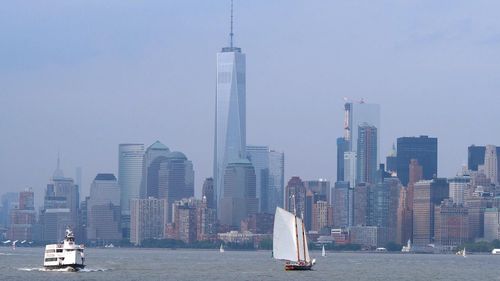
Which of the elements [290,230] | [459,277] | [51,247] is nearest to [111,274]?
[51,247]

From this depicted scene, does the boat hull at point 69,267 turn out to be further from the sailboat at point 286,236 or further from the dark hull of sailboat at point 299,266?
the dark hull of sailboat at point 299,266

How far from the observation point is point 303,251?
184 metres

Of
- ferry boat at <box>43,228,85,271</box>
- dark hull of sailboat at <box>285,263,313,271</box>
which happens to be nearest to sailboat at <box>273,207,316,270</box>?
dark hull of sailboat at <box>285,263,313,271</box>

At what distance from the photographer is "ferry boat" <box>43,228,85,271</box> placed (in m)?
178

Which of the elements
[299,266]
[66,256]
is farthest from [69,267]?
[299,266]

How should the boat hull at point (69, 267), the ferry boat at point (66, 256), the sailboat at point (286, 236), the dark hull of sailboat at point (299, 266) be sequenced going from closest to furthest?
the sailboat at point (286, 236) < the boat hull at point (69, 267) < the ferry boat at point (66, 256) < the dark hull of sailboat at point (299, 266)

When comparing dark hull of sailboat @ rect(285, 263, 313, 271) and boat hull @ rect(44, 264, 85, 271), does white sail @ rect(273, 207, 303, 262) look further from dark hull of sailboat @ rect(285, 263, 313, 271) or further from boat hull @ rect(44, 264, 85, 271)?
boat hull @ rect(44, 264, 85, 271)

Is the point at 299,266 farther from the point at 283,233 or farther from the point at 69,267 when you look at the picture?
the point at 69,267

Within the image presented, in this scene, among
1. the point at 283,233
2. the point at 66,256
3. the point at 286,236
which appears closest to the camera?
the point at 286,236

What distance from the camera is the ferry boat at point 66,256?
177625mm

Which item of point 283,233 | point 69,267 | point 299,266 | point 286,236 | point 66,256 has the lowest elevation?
point 69,267

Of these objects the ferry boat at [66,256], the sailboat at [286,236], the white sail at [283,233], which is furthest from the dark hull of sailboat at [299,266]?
the ferry boat at [66,256]

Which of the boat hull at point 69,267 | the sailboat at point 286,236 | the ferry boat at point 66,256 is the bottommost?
the boat hull at point 69,267

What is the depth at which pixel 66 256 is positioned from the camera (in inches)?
7008
